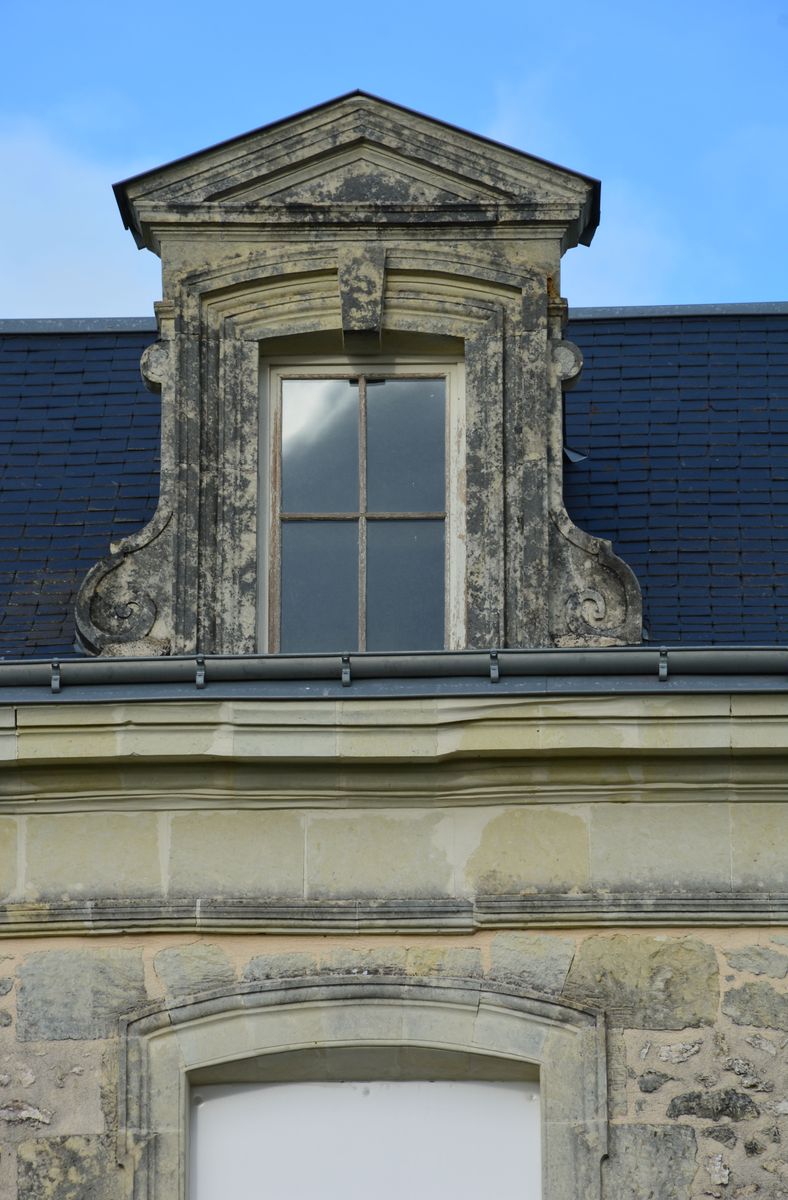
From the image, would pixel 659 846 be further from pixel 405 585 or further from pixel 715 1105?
pixel 405 585

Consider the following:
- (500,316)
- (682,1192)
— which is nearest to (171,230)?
(500,316)

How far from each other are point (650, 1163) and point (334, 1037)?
3.24 feet

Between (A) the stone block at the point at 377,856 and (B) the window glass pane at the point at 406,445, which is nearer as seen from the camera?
(A) the stone block at the point at 377,856

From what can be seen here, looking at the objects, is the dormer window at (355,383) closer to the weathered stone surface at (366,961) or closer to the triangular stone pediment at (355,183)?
the triangular stone pediment at (355,183)

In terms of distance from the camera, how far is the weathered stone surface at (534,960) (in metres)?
7.12

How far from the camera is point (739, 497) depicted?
338 inches

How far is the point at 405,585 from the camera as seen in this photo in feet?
25.9

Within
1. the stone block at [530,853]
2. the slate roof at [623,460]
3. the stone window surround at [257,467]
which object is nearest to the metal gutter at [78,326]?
the slate roof at [623,460]

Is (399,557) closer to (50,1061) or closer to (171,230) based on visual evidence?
(171,230)

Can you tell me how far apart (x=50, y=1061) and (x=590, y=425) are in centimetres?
335

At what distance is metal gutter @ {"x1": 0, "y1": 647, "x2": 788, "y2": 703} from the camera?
716 centimetres

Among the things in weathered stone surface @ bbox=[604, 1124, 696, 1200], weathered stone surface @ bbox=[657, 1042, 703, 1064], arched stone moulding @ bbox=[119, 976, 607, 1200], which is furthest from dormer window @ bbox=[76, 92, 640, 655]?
weathered stone surface @ bbox=[604, 1124, 696, 1200]

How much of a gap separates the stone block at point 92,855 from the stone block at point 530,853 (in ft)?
3.24

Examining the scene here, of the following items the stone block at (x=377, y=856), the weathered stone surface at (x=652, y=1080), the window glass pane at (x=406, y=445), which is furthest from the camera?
the window glass pane at (x=406, y=445)
